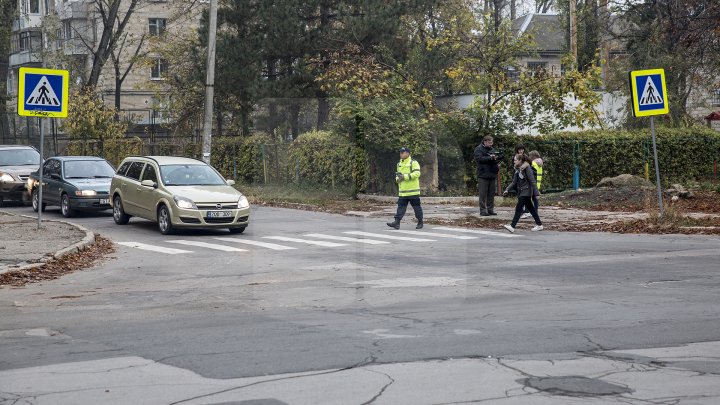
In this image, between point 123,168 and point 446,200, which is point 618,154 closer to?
point 446,200

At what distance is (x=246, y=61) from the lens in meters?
39.7

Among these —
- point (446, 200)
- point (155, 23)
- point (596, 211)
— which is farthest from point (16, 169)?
point (155, 23)

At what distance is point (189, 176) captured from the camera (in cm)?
2230

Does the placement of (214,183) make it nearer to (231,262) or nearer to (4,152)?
(231,262)

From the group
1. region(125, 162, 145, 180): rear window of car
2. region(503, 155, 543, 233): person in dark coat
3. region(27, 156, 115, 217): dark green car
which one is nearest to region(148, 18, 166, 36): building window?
region(27, 156, 115, 217): dark green car

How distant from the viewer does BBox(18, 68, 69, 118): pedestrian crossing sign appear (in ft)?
63.4

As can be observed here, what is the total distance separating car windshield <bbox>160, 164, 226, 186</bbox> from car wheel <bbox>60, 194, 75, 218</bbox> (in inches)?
192

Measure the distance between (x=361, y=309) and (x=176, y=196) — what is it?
10.4 meters

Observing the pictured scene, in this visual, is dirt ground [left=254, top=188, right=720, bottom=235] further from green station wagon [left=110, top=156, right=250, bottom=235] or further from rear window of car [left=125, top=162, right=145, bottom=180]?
rear window of car [left=125, top=162, right=145, bottom=180]

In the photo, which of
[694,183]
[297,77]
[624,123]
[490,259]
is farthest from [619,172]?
[490,259]

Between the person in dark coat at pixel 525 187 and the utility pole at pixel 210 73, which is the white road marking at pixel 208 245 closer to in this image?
the person in dark coat at pixel 525 187

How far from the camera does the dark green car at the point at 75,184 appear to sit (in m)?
25.9

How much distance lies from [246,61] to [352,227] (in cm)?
1858

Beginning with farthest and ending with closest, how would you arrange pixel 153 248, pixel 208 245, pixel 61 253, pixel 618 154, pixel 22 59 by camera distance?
pixel 22 59 → pixel 618 154 → pixel 208 245 → pixel 153 248 → pixel 61 253
